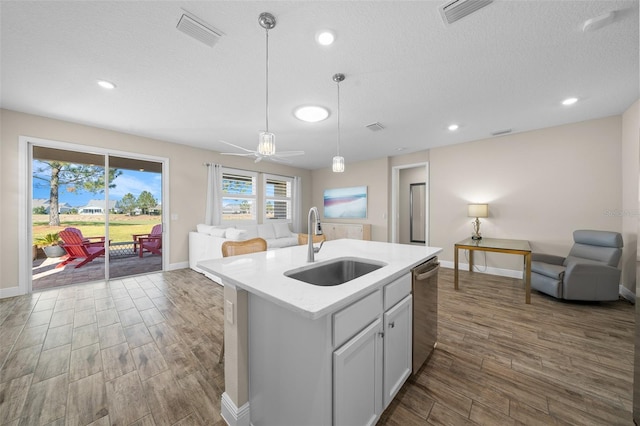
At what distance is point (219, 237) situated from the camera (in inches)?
153

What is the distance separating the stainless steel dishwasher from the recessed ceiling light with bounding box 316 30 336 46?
1.86 meters

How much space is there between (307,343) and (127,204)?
17.8 ft

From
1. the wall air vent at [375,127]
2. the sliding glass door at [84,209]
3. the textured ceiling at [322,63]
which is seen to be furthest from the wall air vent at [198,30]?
the sliding glass door at [84,209]

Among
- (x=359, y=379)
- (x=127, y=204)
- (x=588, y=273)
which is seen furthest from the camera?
(x=127, y=204)

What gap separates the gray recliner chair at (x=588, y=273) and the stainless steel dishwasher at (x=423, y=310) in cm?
227

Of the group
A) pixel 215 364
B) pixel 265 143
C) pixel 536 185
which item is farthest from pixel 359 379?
pixel 536 185

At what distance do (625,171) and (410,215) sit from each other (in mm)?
4474

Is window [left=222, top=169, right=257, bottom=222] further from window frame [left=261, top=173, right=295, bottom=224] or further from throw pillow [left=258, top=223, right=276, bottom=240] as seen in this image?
throw pillow [left=258, top=223, right=276, bottom=240]

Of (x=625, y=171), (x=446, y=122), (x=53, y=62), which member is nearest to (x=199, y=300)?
(x=53, y=62)

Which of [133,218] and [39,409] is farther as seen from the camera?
[133,218]

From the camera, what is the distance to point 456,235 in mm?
4594

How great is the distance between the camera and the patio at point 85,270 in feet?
12.2

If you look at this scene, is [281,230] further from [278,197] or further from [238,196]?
[238,196]

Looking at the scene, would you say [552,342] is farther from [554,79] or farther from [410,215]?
[410,215]
